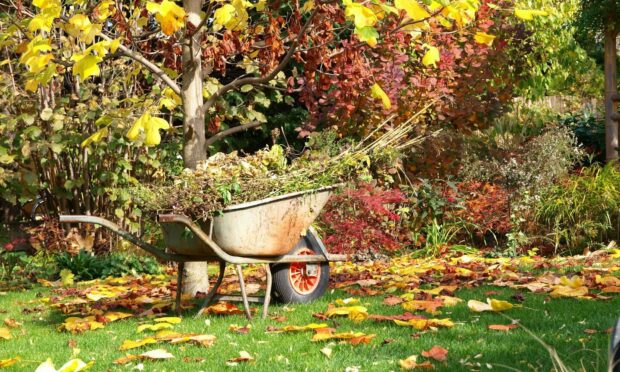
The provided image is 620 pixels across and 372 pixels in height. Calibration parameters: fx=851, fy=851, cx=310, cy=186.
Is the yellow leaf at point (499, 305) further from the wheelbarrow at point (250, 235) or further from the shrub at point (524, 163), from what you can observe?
the shrub at point (524, 163)

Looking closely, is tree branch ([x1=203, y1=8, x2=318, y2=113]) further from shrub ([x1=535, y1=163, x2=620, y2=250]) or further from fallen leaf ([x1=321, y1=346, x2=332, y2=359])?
shrub ([x1=535, y1=163, x2=620, y2=250])

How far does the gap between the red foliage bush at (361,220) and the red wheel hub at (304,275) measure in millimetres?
2308

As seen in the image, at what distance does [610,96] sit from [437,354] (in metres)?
7.06

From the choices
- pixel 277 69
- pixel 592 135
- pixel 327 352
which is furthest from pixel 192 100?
pixel 592 135

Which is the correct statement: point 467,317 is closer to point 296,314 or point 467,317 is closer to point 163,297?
point 296,314

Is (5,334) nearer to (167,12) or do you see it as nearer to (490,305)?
(167,12)

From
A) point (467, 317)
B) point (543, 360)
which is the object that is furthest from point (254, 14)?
point (543, 360)

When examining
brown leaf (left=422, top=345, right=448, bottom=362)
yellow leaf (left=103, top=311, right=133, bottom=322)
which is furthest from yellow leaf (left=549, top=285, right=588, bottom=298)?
yellow leaf (left=103, top=311, right=133, bottom=322)

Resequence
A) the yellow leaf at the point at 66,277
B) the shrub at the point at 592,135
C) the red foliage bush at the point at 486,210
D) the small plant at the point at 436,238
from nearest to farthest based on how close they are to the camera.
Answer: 1. the yellow leaf at the point at 66,277
2. the small plant at the point at 436,238
3. the red foliage bush at the point at 486,210
4. the shrub at the point at 592,135

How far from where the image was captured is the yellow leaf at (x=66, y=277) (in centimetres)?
674

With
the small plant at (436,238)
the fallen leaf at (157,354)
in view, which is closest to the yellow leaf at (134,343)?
the fallen leaf at (157,354)

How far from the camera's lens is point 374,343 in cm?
365

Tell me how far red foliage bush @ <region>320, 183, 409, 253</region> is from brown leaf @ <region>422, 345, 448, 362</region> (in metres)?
4.11

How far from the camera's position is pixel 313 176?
471cm
